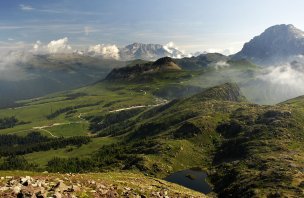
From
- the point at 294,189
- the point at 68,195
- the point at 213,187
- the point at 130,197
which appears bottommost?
the point at 213,187

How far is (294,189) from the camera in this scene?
471 ft

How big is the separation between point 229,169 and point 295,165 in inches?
1394

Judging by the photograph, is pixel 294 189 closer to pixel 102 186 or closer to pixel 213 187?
pixel 213 187

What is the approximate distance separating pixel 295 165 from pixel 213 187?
138 ft

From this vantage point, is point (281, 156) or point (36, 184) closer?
point (36, 184)

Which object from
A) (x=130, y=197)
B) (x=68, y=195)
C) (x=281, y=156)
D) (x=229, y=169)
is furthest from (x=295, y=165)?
(x=68, y=195)

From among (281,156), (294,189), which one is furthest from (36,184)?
(281,156)

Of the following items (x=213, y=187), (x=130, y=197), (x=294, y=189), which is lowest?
(x=213, y=187)

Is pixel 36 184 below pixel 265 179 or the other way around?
the other way around

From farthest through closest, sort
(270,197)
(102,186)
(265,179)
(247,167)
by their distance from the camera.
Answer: (247,167) → (265,179) → (270,197) → (102,186)

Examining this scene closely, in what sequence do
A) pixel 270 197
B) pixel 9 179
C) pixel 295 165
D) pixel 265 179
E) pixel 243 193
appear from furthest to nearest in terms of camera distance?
pixel 295 165, pixel 265 179, pixel 243 193, pixel 270 197, pixel 9 179

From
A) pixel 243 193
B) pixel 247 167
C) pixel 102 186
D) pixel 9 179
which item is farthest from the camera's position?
pixel 247 167

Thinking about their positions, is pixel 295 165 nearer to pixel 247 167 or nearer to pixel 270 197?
pixel 247 167

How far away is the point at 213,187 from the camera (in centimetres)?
18212
